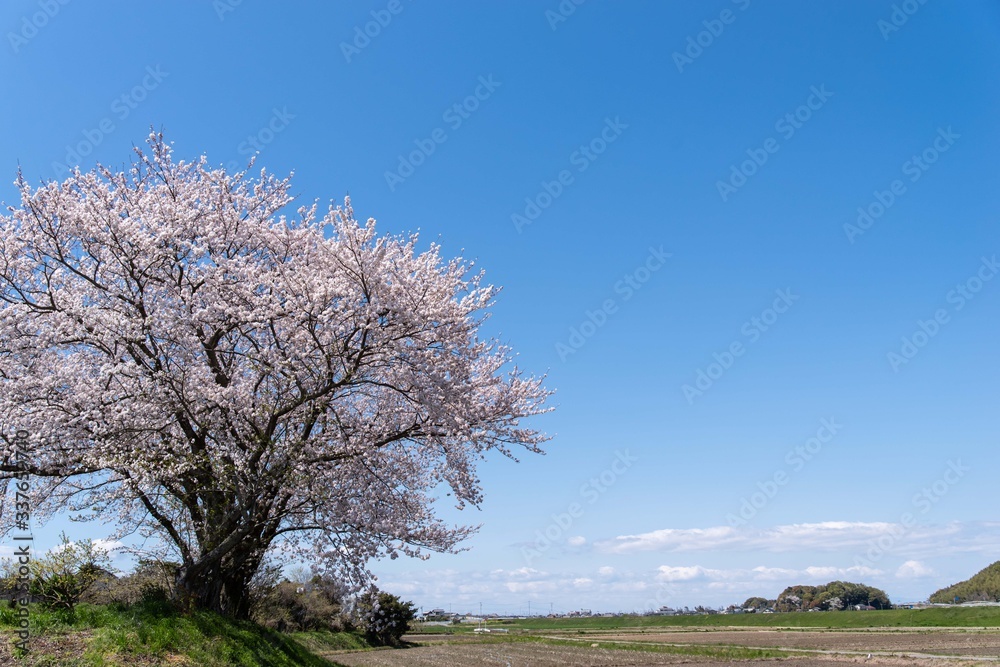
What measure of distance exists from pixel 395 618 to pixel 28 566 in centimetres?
4242

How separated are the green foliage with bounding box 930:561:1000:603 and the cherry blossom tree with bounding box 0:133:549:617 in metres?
169

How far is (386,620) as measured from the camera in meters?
49.1

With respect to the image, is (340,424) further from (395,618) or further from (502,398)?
(395,618)

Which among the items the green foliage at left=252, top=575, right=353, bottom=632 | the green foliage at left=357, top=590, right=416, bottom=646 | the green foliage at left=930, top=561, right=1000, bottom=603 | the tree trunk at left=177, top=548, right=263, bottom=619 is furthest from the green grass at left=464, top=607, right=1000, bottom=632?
the tree trunk at left=177, top=548, right=263, bottom=619

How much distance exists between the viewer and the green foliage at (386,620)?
4903 cm

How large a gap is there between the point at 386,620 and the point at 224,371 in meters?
38.7

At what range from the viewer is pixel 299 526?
15.8 meters

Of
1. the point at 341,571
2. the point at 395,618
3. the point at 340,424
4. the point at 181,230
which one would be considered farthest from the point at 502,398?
the point at 395,618

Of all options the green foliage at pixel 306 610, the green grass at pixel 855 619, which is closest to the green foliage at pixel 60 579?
the green foliage at pixel 306 610

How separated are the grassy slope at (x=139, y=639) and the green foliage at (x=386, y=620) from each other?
3591 centimetres

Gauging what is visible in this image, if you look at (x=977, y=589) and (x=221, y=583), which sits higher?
(x=221, y=583)

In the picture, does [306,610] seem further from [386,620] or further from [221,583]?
[221,583]

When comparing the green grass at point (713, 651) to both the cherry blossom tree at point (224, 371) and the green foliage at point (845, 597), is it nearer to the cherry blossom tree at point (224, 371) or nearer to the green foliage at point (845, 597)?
the cherry blossom tree at point (224, 371)

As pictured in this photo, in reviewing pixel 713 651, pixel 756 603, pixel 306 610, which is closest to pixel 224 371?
pixel 306 610
